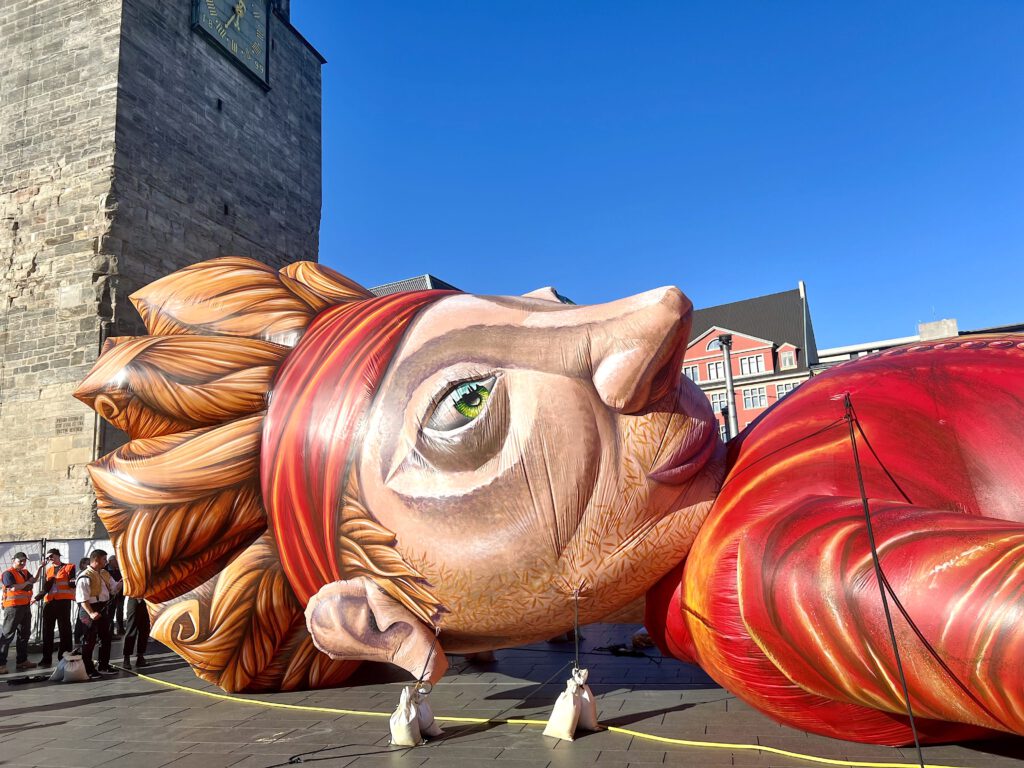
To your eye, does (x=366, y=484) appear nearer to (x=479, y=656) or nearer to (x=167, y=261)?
(x=479, y=656)

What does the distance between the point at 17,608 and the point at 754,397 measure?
32.5 meters

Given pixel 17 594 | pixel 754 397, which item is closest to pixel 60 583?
pixel 17 594

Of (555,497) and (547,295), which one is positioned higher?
(547,295)

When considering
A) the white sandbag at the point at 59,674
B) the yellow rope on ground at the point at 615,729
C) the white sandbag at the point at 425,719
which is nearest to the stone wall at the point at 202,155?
the white sandbag at the point at 59,674

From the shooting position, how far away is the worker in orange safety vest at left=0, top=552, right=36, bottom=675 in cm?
820

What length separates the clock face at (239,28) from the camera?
15.6 metres

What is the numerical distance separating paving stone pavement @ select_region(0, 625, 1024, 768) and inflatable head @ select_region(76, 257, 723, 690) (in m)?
0.57

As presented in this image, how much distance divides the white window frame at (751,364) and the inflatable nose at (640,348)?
3437cm

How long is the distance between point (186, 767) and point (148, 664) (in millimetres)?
4885

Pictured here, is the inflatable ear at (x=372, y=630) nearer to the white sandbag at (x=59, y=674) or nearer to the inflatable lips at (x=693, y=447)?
the inflatable lips at (x=693, y=447)

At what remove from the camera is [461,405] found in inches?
135

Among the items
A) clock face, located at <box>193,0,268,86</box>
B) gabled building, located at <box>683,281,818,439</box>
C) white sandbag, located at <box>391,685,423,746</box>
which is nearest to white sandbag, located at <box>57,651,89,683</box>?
white sandbag, located at <box>391,685,423,746</box>

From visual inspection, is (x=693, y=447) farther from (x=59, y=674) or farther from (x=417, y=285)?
(x=417, y=285)

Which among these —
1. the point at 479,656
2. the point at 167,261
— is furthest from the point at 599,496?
the point at 167,261
